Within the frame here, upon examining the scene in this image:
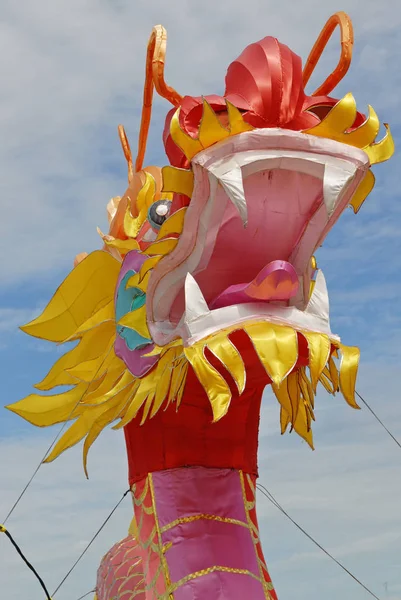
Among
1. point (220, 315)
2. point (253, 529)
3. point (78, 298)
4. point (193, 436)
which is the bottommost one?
point (253, 529)

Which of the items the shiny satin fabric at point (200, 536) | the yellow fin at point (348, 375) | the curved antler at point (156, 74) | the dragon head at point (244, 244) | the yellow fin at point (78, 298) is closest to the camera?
the dragon head at point (244, 244)

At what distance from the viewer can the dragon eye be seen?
396 cm

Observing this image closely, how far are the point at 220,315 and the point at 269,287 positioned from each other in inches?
7.5

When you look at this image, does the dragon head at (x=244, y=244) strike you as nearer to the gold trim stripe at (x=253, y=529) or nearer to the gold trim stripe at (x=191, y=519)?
the gold trim stripe at (x=253, y=529)

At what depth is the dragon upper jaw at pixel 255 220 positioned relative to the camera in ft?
11.6

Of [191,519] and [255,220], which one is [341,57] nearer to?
[255,220]

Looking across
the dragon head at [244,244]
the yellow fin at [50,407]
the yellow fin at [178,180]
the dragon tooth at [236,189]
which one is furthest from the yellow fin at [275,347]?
the yellow fin at [50,407]

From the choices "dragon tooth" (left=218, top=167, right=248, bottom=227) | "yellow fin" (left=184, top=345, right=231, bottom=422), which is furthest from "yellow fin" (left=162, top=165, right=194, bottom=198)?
"yellow fin" (left=184, top=345, right=231, bottom=422)

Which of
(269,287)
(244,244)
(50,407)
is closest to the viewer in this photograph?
(269,287)

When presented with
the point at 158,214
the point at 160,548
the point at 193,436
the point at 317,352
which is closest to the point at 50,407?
the point at 193,436

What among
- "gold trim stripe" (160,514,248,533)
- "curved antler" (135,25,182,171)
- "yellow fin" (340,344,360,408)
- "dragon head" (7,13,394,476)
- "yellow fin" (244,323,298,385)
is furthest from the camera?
"curved antler" (135,25,182,171)

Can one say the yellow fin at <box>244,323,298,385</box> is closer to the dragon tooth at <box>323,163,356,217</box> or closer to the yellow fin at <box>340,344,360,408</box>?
the yellow fin at <box>340,344,360,408</box>

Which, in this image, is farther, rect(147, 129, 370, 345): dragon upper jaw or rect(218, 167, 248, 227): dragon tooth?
rect(147, 129, 370, 345): dragon upper jaw

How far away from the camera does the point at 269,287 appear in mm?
3561
